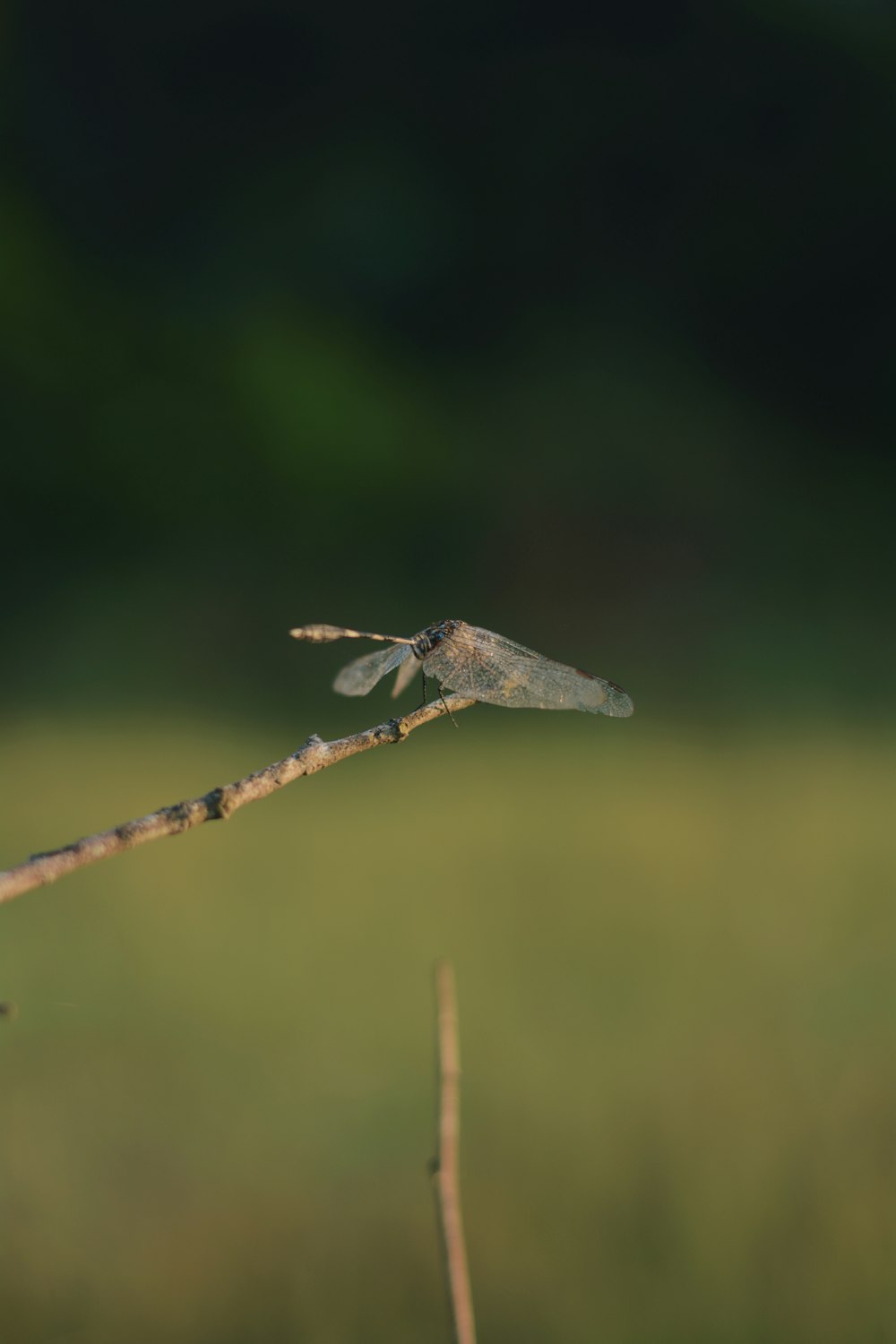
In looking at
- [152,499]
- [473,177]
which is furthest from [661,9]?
[152,499]

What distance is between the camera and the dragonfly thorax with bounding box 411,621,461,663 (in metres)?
0.47

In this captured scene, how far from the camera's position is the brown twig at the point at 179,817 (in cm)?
19

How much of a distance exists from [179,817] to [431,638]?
260mm

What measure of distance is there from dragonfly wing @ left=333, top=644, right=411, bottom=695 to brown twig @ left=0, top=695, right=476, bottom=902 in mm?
248

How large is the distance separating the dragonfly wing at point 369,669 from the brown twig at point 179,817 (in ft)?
0.81

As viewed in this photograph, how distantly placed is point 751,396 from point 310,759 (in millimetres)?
1989

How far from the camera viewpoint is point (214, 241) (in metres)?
2.01

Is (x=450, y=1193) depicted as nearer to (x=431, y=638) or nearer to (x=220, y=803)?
(x=220, y=803)

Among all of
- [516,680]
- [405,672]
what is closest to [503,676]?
[516,680]

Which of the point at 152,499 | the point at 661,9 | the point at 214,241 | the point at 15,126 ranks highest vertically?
the point at 661,9

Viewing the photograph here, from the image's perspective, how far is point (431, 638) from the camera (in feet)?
1.53

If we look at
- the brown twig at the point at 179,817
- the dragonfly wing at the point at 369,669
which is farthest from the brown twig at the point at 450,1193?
the dragonfly wing at the point at 369,669

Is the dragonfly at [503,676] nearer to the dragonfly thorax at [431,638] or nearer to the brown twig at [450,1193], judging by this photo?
the dragonfly thorax at [431,638]

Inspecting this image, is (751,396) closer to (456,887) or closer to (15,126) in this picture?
(456,887)
